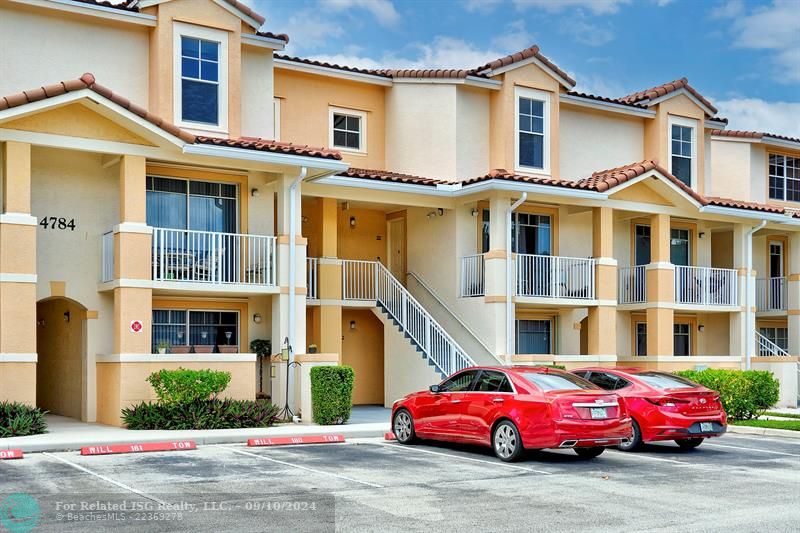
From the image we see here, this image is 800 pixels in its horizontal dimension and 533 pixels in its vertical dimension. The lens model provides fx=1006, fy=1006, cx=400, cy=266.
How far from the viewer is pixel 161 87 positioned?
21234 mm

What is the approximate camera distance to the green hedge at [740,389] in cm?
2105

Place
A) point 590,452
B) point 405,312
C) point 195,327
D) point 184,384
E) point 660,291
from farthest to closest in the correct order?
point 660,291 < point 405,312 < point 195,327 < point 184,384 < point 590,452

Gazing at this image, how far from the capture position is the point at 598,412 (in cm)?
1468

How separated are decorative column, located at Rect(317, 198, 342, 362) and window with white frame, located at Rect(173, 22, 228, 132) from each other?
3289 mm

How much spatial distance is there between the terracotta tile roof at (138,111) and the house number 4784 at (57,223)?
2468mm

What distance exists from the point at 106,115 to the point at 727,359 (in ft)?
58.4

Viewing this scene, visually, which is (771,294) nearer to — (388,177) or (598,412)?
(388,177)

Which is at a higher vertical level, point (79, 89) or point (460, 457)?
point (79, 89)

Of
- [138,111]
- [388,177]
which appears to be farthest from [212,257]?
[388,177]

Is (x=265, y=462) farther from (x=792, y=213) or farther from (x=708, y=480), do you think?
(x=792, y=213)

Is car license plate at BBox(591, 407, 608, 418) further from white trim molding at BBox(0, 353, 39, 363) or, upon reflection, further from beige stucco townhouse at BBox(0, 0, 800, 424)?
white trim molding at BBox(0, 353, 39, 363)

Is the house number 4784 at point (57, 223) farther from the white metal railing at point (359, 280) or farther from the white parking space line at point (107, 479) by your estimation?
the white metal railing at point (359, 280)

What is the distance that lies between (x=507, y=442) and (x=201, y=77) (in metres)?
11.3

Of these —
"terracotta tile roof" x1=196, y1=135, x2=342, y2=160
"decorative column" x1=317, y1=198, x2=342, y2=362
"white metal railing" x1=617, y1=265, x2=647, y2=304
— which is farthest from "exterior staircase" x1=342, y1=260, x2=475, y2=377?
"white metal railing" x1=617, y1=265, x2=647, y2=304
